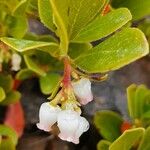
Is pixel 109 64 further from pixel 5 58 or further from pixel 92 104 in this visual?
pixel 92 104

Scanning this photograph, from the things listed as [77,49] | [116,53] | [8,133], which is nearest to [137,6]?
[77,49]

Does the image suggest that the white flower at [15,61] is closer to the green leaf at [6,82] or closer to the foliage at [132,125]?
the green leaf at [6,82]

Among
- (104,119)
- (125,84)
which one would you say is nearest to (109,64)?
(104,119)

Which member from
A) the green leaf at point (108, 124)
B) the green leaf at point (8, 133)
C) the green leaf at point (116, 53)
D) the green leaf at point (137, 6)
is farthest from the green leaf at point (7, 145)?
the green leaf at point (137, 6)

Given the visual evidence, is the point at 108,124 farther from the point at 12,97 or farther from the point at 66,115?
the point at 66,115

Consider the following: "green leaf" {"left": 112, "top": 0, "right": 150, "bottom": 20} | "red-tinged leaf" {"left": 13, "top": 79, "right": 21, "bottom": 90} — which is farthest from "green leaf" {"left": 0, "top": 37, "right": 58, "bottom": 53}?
"red-tinged leaf" {"left": 13, "top": 79, "right": 21, "bottom": 90}
